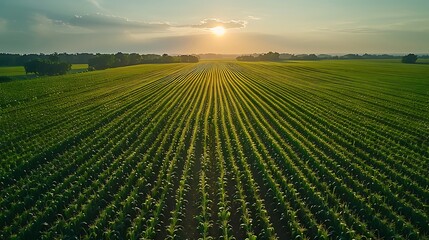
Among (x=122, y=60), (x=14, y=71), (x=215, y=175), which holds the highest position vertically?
(x=122, y=60)

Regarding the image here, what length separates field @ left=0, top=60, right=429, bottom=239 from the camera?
35.2 feet

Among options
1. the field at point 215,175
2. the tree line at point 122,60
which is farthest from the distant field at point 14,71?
the field at point 215,175

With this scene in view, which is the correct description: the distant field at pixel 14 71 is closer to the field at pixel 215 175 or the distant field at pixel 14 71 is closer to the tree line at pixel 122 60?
the tree line at pixel 122 60

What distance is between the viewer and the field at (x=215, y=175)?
10727mm

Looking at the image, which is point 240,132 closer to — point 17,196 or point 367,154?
point 367,154

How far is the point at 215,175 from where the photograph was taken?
15.2 metres

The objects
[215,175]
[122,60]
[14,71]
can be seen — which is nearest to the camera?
[215,175]

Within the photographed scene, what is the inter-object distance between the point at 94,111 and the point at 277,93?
22170 mm

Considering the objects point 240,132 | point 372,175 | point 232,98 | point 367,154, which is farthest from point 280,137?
point 232,98

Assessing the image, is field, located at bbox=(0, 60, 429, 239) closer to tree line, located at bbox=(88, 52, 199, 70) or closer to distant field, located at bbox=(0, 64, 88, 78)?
distant field, located at bbox=(0, 64, 88, 78)

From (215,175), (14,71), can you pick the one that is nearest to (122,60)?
(14,71)

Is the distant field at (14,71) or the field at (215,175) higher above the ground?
the distant field at (14,71)

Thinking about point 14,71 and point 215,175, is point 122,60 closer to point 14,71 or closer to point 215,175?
point 14,71

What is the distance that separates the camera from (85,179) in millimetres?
13977
